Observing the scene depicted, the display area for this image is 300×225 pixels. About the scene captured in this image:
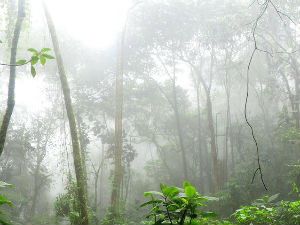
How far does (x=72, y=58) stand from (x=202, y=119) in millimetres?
8837

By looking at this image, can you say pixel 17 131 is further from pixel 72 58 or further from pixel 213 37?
pixel 213 37

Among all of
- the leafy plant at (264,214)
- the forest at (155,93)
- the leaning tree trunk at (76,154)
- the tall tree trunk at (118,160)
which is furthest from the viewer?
the forest at (155,93)

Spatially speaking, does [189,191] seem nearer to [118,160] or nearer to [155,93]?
[118,160]

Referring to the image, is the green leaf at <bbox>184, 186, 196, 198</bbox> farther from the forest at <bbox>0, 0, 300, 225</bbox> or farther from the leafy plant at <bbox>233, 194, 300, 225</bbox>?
Result: the forest at <bbox>0, 0, 300, 225</bbox>

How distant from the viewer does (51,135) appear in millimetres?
18078

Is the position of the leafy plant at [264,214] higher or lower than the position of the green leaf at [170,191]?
lower

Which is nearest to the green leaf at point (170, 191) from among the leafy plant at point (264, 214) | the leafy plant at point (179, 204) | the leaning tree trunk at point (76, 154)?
the leafy plant at point (179, 204)

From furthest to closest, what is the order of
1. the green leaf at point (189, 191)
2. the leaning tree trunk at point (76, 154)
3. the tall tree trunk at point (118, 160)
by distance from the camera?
the tall tree trunk at point (118, 160) < the leaning tree trunk at point (76, 154) < the green leaf at point (189, 191)

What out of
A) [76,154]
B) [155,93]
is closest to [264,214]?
[76,154]

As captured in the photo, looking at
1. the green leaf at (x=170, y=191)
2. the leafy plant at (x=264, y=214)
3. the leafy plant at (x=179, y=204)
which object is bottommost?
the leafy plant at (x=264, y=214)

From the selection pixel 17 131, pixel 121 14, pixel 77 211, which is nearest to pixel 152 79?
pixel 121 14

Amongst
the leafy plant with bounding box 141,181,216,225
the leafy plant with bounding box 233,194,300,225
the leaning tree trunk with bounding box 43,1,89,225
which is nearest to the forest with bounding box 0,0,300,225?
the leaning tree trunk with bounding box 43,1,89,225

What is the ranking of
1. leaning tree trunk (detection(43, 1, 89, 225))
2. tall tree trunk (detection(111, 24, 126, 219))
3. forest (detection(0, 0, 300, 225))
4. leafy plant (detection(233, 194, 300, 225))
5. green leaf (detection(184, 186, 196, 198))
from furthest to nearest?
forest (detection(0, 0, 300, 225)), tall tree trunk (detection(111, 24, 126, 219)), leaning tree trunk (detection(43, 1, 89, 225)), leafy plant (detection(233, 194, 300, 225)), green leaf (detection(184, 186, 196, 198))

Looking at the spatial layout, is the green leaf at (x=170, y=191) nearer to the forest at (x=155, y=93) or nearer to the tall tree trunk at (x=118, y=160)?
the forest at (x=155, y=93)
